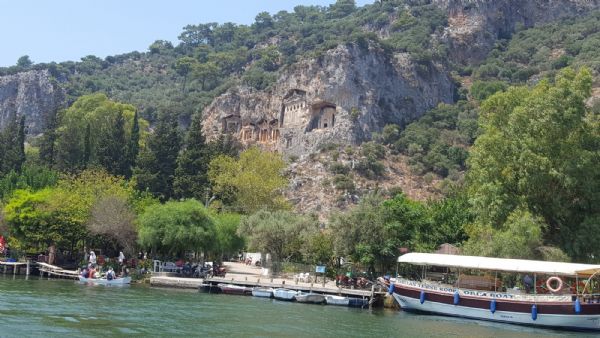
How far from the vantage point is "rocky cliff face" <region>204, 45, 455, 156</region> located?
112688mm

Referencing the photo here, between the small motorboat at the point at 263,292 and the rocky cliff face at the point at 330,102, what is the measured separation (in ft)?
201

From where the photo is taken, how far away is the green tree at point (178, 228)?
5231 centimetres

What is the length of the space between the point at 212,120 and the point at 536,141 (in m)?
87.6

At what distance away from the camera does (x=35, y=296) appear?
39.8 metres

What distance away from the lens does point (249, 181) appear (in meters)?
75.6

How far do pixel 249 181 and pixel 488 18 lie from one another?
10731 cm

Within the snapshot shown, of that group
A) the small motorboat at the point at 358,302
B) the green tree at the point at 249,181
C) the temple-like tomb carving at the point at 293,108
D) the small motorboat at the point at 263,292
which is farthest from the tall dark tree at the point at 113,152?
the small motorboat at the point at 358,302

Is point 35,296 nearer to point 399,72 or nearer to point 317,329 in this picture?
point 317,329

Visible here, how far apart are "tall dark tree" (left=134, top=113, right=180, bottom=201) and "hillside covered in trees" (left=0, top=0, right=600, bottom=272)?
11.4 inches

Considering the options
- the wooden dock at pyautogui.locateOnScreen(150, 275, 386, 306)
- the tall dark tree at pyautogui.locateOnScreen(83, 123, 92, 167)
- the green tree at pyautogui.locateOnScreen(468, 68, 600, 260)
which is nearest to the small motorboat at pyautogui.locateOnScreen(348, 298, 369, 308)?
the wooden dock at pyautogui.locateOnScreen(150, 275, 386, 306)

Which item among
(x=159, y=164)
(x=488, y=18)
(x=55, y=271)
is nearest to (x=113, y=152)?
(x=159, y=164)

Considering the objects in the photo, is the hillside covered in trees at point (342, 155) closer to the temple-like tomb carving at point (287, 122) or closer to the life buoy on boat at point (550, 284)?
the temple-like tomb carving at point (287, 122)

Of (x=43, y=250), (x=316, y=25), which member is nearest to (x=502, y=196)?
(x=43, y=250)

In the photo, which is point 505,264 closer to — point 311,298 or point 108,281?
point 311,298
